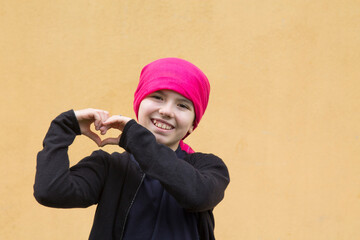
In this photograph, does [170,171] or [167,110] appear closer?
[170,171]

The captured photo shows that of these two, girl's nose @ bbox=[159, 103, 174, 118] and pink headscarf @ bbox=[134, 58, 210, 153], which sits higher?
pink headscarf @ bbox=[134, 58, 210, 153]

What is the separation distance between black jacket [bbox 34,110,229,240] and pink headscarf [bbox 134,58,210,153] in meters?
0.17

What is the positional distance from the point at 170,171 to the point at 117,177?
0.64 feet

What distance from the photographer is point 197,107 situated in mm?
1339

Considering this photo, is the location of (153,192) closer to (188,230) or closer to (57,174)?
(188,230)

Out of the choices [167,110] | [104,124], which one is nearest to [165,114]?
[167,110]

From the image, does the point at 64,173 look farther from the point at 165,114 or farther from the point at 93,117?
the point at 165,114

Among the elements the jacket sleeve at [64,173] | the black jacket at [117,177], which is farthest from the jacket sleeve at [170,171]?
the jacket sleeve at [64,173]

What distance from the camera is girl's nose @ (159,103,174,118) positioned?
126 centimetres

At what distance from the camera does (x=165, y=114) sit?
1.26m

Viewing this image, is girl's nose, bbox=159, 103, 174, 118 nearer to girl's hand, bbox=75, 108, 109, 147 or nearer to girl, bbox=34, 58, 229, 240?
girl, bbox=34, 58, 229, 240

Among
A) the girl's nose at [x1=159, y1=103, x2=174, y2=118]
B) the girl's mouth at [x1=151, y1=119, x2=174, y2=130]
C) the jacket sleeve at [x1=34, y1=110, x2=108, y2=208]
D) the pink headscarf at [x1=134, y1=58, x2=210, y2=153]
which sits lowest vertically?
the jacket sleeve at [x1=34, y1=110, x2=108, y2=208]

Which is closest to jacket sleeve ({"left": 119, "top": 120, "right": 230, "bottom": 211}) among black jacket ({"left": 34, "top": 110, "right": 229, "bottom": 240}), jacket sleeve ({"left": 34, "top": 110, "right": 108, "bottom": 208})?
black jacket ({"left": 34, "top": 110, "right": 229, "bottom": 240})

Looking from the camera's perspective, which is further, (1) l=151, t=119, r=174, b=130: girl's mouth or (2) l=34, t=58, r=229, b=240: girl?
(1) l=151, t=119, r=174, b=130: girl's mouth
